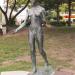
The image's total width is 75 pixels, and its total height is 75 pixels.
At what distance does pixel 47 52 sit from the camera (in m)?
15.8

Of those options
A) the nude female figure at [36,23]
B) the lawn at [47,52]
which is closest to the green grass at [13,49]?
the lawn at [47,52]

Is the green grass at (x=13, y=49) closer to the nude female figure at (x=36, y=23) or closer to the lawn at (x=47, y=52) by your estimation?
the lawn at (x=47, y=52)

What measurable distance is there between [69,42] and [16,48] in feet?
11.0

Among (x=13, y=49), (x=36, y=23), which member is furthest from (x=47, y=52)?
(x=36, y=23)

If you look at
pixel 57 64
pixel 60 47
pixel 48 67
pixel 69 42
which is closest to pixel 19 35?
pixel 69 42

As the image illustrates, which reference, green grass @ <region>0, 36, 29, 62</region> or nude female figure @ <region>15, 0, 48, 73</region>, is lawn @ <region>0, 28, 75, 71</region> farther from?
nude female figure @ <region>15, 0, 48, 73</region>

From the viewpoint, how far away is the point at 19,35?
76.7 ft

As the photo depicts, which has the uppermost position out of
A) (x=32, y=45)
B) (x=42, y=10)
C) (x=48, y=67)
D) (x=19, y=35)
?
(x=42, y=10)

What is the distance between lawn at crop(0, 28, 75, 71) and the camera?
1275cm

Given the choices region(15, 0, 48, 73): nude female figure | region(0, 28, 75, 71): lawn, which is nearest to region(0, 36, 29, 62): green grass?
region(0, 28, 75, 71): lawn

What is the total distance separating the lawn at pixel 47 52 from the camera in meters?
12.8

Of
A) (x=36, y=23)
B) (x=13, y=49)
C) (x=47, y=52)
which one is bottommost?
(x=13, y=49)

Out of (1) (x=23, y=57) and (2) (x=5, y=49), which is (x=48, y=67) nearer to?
(1) (x=23, y=57)

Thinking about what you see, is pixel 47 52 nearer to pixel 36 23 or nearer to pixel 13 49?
pixel 13 49
